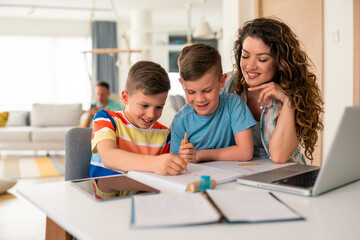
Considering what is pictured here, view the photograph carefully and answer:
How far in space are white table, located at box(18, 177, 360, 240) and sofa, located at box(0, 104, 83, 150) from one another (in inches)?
212

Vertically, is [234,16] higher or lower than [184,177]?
higher

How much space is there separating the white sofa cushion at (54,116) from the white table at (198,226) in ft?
19.7

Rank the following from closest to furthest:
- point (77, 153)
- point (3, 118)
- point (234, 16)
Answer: point (77, 153) < point (234, 16) < point (3, 118)

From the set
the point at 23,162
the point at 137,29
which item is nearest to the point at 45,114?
the point at 23,162

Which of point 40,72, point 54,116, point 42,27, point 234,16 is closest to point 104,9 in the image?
point 42,27

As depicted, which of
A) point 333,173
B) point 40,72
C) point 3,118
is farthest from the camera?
point 40,72

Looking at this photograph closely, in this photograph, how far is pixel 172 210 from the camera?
2.27ft

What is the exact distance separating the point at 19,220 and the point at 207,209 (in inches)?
98.3

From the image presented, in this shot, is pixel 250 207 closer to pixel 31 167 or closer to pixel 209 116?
pixel 209 116

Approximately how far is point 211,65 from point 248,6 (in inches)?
97.0

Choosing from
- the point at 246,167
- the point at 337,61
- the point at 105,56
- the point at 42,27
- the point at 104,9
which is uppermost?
the point at 104,9

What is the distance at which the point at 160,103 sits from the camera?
53.8 inches

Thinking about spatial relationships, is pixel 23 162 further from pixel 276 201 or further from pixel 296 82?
pixel 276 201

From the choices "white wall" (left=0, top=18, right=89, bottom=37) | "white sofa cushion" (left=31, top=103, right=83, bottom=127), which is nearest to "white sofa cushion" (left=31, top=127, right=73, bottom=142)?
"white sofa cushion" (left=31, top=103, right=83, bottom=127)
